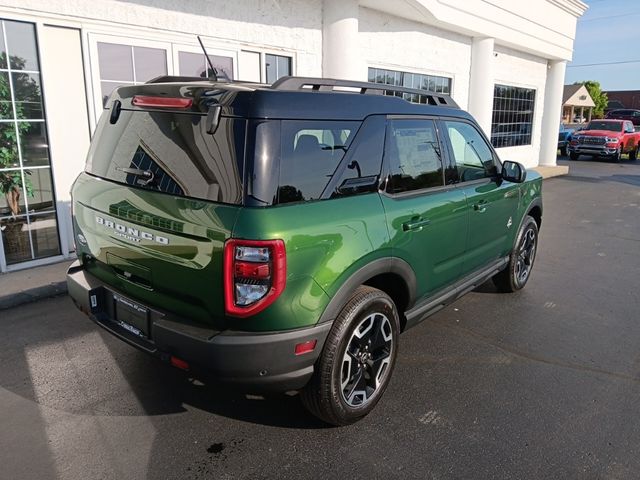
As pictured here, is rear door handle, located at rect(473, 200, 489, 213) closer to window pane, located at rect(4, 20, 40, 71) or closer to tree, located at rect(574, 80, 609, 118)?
window pane, located at rect(4, 20, 40, 71)

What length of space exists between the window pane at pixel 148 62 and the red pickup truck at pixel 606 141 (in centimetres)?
2057

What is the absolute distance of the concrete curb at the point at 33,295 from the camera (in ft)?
15.7

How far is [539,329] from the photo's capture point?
4.44 m

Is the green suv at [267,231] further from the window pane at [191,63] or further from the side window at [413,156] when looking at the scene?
the window pane at [191,63]

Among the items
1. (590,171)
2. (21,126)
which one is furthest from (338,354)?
(590,171)

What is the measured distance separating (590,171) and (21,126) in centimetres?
1819

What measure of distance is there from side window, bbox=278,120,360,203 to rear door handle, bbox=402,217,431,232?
0.65m

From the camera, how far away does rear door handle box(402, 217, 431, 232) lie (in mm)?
3164

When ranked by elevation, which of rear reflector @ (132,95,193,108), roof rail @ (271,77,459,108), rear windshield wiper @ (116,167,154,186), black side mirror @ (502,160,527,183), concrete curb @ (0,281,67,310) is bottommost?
concrete curb @ (0,281,67,310)

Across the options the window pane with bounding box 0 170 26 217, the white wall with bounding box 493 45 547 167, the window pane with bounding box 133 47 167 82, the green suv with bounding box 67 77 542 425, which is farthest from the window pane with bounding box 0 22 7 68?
the white wall with bounding box 493 45 547 167

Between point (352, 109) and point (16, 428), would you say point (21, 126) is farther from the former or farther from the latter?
point (352, 109)

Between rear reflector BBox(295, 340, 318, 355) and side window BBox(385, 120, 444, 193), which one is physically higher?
side window BBox(385, 120, 444, 193)

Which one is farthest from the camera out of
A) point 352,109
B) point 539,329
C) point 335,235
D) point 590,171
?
point 590,171

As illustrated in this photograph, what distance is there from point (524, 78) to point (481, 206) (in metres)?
13.1
